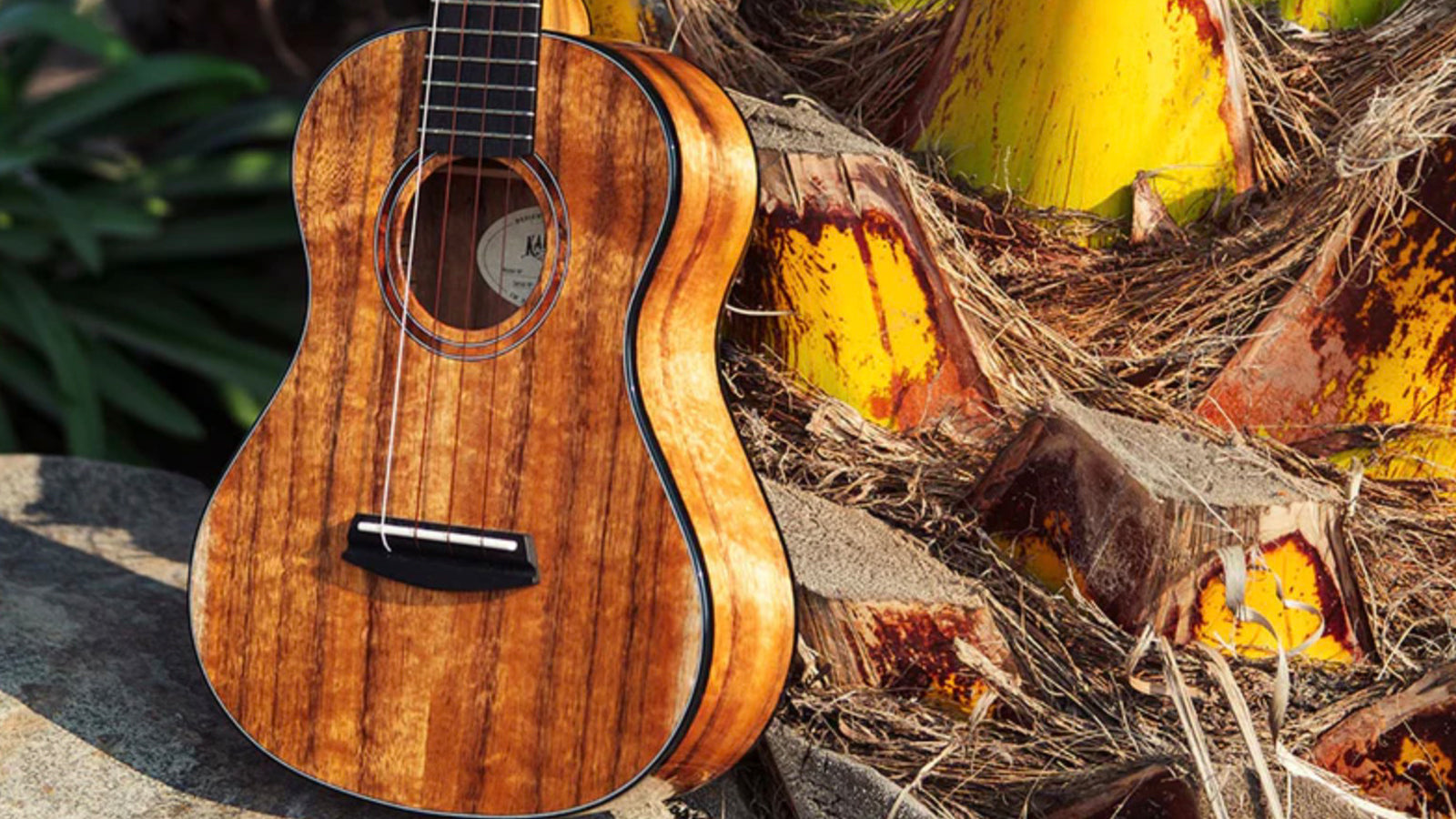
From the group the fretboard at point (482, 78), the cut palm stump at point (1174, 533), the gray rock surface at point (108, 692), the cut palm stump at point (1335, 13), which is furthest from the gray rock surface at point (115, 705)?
the cut palm stump at point (1335, 13)

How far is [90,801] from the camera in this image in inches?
46.2

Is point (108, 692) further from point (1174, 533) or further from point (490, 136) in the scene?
point (1174, 533)

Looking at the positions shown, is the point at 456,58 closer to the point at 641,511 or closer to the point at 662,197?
the point at 662,197

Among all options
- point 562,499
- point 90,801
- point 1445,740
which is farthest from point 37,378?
point 1445,740

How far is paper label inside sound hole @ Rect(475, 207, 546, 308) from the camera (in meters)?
1.23

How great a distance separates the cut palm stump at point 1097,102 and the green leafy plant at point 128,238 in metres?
1.69

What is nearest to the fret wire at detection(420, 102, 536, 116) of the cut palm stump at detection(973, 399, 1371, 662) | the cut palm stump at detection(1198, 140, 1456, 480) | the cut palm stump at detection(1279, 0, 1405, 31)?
the cut palm stump at detection(973, 399, 1371, 662)

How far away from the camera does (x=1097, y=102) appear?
123 cm

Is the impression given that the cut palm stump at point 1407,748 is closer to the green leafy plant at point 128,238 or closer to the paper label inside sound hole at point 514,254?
the paper label inside sound hole at point 514,254

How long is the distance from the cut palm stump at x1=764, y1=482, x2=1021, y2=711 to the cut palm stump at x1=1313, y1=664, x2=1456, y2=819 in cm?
25

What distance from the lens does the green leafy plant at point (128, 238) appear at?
8.21ft

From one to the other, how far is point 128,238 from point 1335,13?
2.22 m

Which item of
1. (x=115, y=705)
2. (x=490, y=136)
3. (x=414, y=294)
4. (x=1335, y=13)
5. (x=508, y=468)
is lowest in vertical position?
(x=115, y=705)

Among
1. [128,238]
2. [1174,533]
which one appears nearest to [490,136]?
[1174,533]
